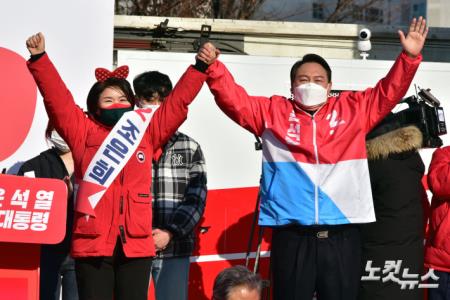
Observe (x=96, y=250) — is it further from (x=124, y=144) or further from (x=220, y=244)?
(x=220, y=244)

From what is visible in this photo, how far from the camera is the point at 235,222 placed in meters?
6.95

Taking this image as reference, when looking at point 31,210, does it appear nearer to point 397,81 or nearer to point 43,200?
point 43,200

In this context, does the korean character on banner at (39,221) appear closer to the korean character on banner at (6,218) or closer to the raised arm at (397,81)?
the korean character on banner at (6,218)

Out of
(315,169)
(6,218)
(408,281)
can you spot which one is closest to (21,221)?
(6,218)

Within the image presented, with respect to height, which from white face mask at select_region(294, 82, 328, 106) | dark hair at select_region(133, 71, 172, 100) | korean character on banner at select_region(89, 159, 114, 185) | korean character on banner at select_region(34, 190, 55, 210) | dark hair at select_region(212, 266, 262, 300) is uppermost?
dark hair at select_region(133, 71, 172, 100)

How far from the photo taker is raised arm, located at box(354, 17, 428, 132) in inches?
200

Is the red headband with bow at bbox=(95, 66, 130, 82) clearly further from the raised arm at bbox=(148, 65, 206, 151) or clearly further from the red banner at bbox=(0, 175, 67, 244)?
the red banner at bbox=(0, 175, 67, 244)

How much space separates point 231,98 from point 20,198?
48.0 inches

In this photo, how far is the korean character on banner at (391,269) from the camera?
6035 millimetres

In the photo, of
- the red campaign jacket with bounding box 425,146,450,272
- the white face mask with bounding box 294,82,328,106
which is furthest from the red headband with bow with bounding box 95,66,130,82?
the red campaign jacket with bounding box 425,146,450,272

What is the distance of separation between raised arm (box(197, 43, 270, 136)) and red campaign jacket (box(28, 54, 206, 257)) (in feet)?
0.29

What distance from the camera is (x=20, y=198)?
15.6ft

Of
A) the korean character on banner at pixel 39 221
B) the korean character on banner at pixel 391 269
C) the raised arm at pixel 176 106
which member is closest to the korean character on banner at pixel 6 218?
the korean character on banner at pixel 39 221

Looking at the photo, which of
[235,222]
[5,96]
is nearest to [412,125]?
[235,222]
